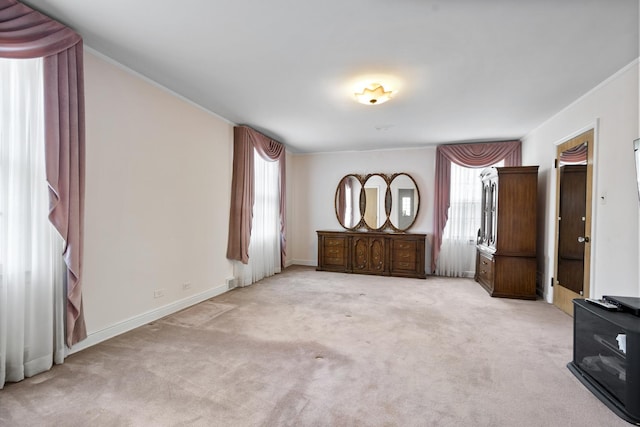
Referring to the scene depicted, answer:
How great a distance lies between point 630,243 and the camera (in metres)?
2.53

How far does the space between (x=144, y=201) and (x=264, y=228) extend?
7.87ft

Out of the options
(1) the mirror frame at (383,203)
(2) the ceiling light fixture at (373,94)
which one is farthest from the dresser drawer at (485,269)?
(2) the ceiling light fixture at (373,94)

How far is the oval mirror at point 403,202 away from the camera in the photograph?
19.4 feet

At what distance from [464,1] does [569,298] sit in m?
3.56

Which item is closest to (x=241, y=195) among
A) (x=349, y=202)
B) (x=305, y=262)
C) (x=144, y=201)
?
(x=144, y=201)

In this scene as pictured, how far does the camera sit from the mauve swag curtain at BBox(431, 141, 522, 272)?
5.17 meters

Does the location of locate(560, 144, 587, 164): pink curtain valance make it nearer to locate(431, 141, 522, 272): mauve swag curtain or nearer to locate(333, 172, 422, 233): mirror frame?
locate(431, 141, 522, 272): mauve swag curtain

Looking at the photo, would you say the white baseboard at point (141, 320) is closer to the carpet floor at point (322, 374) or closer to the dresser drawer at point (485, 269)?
the carpet floor at point (322, 374)

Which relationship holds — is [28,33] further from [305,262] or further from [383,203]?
[305,262]

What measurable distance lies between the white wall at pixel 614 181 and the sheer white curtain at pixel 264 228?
4325 millimetres

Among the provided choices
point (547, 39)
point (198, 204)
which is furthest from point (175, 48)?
point (547, 39)

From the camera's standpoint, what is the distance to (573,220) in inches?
138

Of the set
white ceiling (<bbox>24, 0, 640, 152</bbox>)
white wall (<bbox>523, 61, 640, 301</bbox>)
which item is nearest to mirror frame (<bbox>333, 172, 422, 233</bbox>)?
white ceiling (<bbox>24, 0, 640, 152</bbox>)

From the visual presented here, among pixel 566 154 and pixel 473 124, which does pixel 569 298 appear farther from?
→ pixel 473 124
